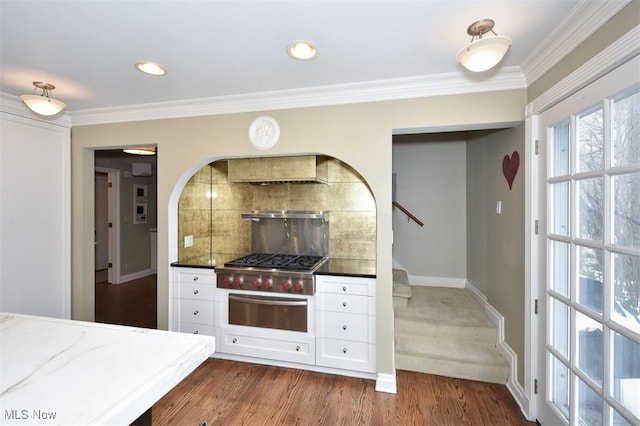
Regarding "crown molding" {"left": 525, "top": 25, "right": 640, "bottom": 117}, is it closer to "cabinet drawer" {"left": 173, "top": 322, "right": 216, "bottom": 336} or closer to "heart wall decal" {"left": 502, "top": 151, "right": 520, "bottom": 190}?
"heart wall decal" {"left": 502, "top": 151, "right": 520, "bottom": 190}

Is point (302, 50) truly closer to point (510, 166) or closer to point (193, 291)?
point (510, 166)

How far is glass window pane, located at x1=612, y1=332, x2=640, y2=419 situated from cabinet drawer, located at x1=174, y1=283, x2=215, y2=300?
2.80 metres

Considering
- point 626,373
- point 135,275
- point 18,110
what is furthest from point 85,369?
point 135,275

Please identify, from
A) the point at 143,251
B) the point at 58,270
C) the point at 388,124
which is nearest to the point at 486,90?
the point at 388,124

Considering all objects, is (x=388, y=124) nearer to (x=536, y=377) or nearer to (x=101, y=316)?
(x=536, y=377)

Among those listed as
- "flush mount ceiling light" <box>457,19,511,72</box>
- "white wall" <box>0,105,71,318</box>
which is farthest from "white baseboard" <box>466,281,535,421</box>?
"white wall" <box>0,105,71,318</box>

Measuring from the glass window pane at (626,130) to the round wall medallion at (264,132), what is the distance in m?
2.12

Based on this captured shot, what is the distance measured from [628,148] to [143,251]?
7.04 metres

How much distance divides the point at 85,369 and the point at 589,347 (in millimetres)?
2180

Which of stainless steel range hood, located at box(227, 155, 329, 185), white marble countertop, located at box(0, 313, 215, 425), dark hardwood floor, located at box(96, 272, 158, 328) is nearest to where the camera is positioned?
white marble countertop, located at box(0, 313, 215, 425)

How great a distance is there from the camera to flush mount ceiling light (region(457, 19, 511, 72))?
132cm

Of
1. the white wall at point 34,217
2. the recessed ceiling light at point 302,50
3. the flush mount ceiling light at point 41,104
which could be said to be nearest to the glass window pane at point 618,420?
the recessed ceiling light at point 302,50

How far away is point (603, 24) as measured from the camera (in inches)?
51.1

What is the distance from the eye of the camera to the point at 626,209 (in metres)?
1.20
